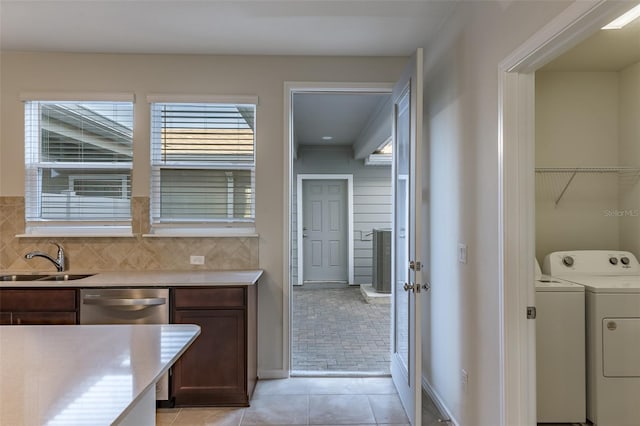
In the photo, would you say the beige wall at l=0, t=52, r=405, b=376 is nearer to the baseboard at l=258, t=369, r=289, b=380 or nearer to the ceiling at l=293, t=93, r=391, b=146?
the baseboard at l=258, t=369, r=289, b=380

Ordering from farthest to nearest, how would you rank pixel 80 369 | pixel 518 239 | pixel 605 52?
pixel 605 52, pixel 518 239, pixel 80 369

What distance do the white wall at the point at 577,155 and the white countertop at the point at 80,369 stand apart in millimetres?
2652

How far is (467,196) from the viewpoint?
2105 mm

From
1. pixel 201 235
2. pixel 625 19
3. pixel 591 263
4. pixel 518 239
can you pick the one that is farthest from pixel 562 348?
pixel 201 235

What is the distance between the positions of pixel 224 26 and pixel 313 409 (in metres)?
2.83

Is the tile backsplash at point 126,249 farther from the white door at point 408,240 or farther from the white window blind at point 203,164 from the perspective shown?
the white door at point 408,240

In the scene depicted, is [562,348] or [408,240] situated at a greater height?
[408,240]

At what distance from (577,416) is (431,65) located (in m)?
2.56

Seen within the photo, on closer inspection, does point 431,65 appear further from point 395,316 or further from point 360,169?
point 360,169

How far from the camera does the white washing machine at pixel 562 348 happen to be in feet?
7.28

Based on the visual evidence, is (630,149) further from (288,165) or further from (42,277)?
(42,277)

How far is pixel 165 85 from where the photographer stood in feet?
10.1

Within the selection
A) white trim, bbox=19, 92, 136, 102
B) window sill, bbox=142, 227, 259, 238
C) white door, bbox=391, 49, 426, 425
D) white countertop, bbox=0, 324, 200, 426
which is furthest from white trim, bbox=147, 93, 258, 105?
white countertop, bbox=0, 324, 200, 426

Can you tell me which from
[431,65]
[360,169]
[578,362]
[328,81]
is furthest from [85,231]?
[360,169]
